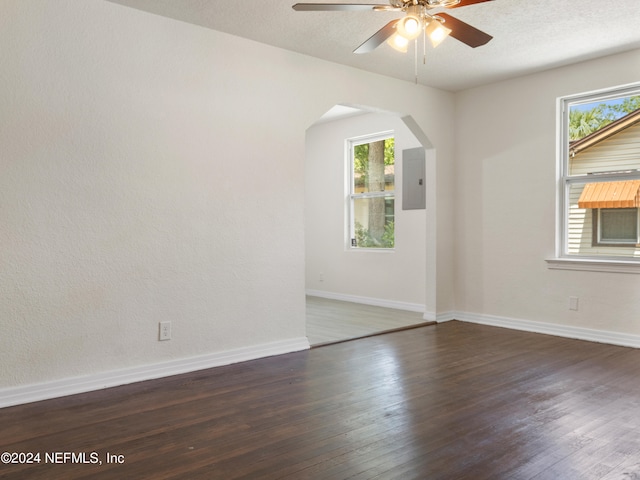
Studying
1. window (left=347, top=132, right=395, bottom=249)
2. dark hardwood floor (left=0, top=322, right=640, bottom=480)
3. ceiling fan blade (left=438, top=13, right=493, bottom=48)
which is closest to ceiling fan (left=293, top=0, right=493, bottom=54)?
ceiling fan blade (left=438, top=13, right=493, bottom=48)

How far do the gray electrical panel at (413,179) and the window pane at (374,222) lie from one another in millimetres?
388

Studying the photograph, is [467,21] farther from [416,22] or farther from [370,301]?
[370,301]

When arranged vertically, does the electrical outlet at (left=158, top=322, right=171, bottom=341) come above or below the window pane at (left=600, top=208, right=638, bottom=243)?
below

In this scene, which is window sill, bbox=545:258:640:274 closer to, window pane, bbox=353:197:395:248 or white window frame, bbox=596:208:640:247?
white window frame, bbox=596:208:640:247

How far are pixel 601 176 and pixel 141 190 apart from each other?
3870 millimetres

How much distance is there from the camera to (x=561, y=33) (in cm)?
375

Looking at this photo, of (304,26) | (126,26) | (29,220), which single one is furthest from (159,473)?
(304,26)

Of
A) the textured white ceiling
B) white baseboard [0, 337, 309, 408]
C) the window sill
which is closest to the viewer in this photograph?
white baseboard [0, 337, 309, 408]

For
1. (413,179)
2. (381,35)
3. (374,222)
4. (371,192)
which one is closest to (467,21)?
(381,35)

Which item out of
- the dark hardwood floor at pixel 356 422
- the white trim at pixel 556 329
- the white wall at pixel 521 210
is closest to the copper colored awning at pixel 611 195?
the white wall at pixel 521 210

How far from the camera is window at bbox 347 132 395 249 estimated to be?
21.4 ft

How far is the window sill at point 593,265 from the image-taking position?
4254 millimetres

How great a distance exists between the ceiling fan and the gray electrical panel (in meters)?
3.13

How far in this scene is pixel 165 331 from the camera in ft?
11.3
